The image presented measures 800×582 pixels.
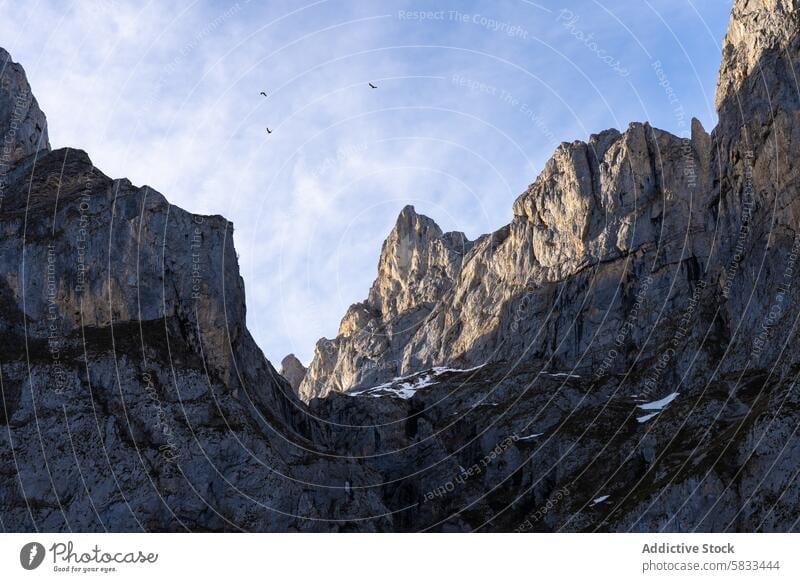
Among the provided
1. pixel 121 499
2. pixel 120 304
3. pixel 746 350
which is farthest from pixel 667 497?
pixel 120 304

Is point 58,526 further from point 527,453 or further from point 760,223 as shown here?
point 760,223

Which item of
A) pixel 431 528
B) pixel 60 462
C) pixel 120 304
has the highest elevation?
pixel 120 304

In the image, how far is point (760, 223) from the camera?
18162 centimetres

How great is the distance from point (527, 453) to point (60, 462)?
79.9 metres

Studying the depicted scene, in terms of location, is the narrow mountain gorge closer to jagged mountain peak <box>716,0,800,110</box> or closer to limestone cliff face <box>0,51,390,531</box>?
limestone cliff face <box>0,51,390,531</box>

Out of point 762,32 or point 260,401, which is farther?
point 762,32
